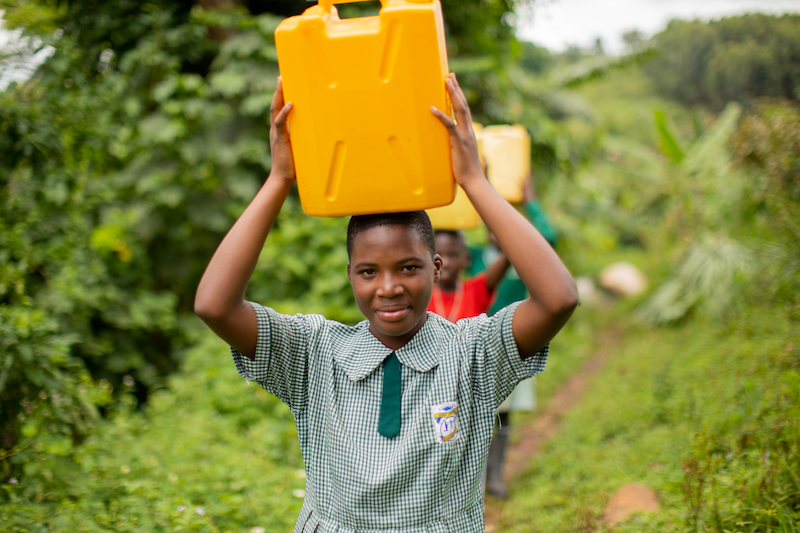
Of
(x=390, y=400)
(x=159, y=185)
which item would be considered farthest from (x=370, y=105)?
(x=159, y=185)

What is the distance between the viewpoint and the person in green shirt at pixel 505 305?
3.03 meters

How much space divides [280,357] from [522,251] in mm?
662

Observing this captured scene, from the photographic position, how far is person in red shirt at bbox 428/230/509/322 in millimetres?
2895

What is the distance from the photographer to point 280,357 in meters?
1.48

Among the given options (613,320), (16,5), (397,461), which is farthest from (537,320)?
(613,320)

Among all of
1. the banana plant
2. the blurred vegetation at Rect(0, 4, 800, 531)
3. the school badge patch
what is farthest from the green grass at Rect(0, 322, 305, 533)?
the banana plant

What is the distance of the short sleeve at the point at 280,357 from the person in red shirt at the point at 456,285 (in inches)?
54.4

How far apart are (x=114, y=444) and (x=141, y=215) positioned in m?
2.38

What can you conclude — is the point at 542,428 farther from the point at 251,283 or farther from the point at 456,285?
the point at 251,283

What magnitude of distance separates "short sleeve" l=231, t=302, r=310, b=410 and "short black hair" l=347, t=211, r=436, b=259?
0.25 meters

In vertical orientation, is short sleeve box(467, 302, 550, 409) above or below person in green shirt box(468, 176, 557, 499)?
above

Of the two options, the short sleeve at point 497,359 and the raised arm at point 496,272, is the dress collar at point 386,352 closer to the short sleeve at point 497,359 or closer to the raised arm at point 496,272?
the short sleeve at point 497,359

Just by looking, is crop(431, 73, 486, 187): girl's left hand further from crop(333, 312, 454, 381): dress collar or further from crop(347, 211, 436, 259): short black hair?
crop(333, 312, 454, 381): dress collar

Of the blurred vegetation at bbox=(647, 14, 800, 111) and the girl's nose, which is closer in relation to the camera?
the girl's nose
